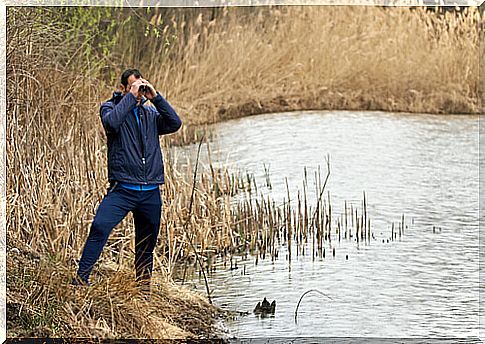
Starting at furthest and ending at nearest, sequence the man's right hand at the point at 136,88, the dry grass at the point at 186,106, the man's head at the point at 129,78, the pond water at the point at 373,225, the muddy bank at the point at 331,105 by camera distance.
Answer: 1. the muddy bank at the point at 331,105
2. the pond water at the point at 373,225
3. the dry grass at the point at 186,106
4. the man's head at the point at 129,78
5. the man's right hand at the point at 136,88

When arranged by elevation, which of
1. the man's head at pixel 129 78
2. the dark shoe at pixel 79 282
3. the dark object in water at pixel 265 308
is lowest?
the dark object in water at pixel 265 308

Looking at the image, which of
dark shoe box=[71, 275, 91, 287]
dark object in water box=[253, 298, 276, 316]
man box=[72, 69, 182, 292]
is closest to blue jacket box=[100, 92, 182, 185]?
man box=[72, 69, 182, 292]

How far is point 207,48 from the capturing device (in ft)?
25.6

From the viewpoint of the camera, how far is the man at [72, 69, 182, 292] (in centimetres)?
646

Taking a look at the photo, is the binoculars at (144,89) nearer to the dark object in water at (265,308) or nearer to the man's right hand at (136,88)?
the man's right hand at (136,88)

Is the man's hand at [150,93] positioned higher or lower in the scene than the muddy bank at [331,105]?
higher

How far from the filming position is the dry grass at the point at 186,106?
22.4ft

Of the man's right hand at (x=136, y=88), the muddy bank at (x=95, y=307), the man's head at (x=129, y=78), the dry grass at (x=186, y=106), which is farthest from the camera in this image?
the dry grass at (x=186, y=106)

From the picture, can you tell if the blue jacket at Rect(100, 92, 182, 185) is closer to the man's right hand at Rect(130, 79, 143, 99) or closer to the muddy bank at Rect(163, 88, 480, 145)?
the man's right hand at Rect(130, 79, 143, 99)

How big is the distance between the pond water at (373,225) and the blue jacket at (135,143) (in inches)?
40.4

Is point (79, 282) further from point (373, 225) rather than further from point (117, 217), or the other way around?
point (373, 225)

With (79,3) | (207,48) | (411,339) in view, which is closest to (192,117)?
(207,48)

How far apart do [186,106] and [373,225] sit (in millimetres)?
1526

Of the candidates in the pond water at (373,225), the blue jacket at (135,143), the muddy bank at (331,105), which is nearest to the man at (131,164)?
the blue jacket at (135,143)
